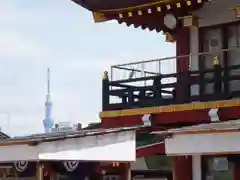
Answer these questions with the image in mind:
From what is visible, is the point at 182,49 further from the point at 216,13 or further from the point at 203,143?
the point at 203,143

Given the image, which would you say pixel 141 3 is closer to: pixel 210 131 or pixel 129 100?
pixel 129 100

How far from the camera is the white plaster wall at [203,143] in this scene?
39.7 feet

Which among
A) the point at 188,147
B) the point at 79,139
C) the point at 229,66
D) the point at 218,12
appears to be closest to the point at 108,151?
the point at 79,139

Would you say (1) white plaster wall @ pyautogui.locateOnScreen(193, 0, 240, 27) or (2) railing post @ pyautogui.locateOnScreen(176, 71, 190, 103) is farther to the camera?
(1) white plaster wall @ pyautogui.locateOnScreen(193, 0, 240, 27)

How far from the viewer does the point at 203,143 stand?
12461mm

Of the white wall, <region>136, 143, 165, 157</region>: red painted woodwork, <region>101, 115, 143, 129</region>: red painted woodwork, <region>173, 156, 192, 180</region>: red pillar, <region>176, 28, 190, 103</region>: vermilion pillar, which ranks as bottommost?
A: <region>173, 156, 192, 180</region>: red pillar

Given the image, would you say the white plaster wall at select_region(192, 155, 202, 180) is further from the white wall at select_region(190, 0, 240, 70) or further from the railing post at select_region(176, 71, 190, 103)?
the white wall at select_region(190, 0, 240, 70)

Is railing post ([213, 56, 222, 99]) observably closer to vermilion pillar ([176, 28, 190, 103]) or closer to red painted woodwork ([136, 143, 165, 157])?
vermilion pillar ([176, 28, 190, 103])

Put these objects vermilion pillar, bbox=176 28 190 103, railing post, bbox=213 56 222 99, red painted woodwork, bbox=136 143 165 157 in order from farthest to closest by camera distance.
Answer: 1. vermilion pillar, bbox=176 28 190 103
2. railing post, bbox=213 56 222 99
3. red painted woodwork, bbox=136 143 165 157

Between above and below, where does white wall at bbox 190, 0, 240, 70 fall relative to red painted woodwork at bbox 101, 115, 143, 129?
above

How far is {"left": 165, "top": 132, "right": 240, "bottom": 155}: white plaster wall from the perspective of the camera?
1209cm

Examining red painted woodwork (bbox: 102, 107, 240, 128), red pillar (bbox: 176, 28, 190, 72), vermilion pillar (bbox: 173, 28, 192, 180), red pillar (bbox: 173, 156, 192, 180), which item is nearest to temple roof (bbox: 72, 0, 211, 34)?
red pillar (bbox: 176, 28, 190, 72)

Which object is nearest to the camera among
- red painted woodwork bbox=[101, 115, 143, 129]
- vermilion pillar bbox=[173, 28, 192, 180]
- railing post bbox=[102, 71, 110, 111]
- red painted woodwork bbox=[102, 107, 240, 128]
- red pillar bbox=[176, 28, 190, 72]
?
red painted woodwork bbox=[102, 107, 240, 128]

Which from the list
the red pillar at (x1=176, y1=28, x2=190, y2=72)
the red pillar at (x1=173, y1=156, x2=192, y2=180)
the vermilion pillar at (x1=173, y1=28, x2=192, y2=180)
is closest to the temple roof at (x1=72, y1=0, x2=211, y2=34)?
the red pillar at (x1=176, y1=28, x2=190, y2=72)
